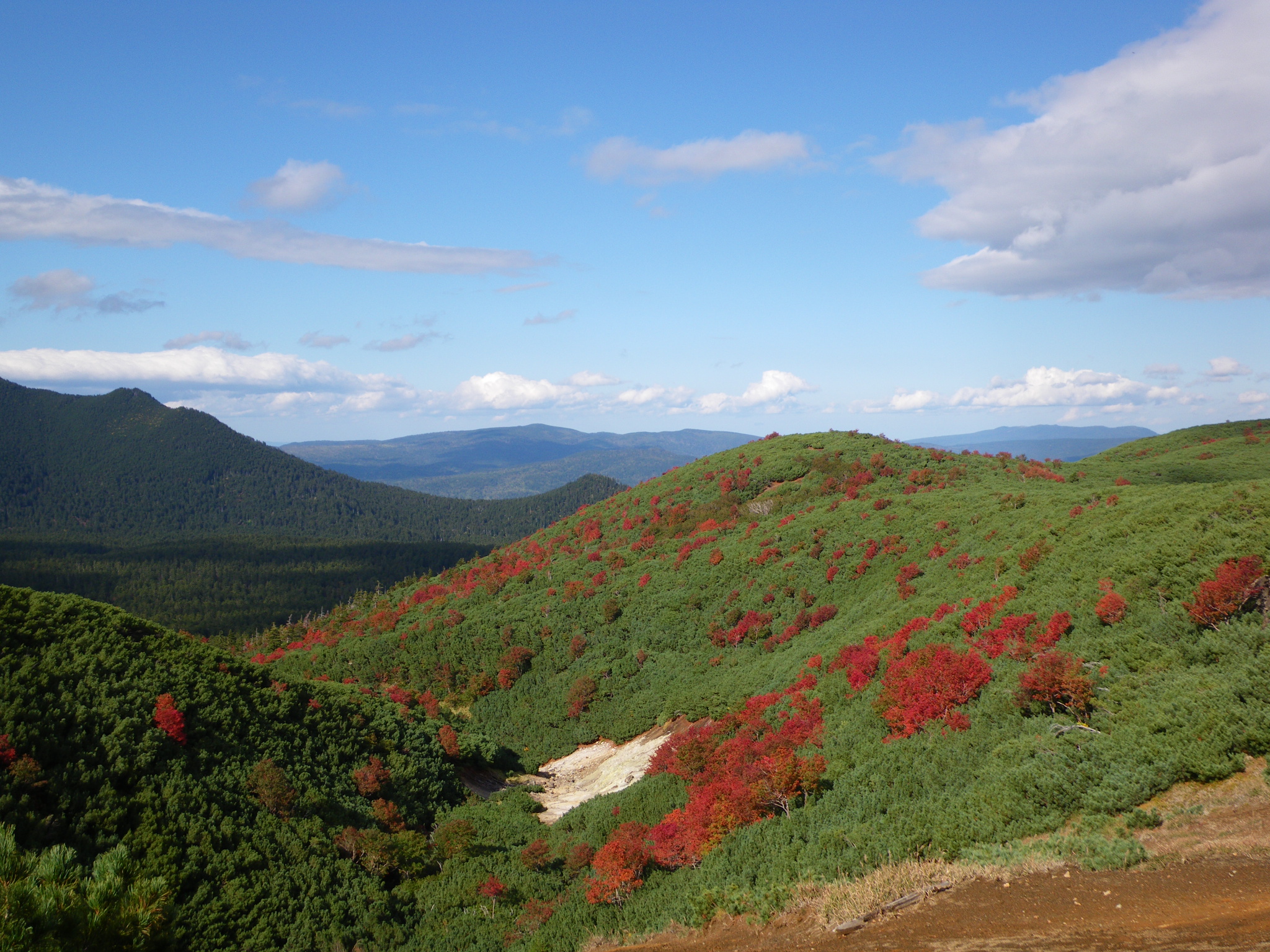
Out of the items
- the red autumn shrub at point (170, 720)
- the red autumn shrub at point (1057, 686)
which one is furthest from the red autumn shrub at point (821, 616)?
the red autumn shrub at point (170, 720)

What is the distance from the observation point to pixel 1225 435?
8925 centimetres

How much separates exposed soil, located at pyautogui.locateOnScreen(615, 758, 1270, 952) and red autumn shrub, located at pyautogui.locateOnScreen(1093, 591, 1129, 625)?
33.5 ft

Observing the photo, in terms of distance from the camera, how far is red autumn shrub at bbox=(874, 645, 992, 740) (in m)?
25.4

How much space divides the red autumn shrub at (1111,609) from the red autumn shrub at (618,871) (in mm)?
20024

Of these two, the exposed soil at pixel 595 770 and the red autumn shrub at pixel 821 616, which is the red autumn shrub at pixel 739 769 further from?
the red autumn shrub at pixel 821 616

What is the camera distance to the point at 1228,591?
70.1ft

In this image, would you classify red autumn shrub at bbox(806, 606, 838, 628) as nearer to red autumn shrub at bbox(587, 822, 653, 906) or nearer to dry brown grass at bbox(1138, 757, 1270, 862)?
red autumn shrub at bbox(587, 822, 653, 906)

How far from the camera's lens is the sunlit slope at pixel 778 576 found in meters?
28.9

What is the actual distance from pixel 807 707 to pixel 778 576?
23.4 meters

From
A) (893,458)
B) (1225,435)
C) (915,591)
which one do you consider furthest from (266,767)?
(1225,435)

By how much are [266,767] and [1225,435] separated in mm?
115622

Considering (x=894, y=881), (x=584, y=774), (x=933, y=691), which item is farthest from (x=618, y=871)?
(x=584, y=774)

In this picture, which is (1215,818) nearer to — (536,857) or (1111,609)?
(1111,609)

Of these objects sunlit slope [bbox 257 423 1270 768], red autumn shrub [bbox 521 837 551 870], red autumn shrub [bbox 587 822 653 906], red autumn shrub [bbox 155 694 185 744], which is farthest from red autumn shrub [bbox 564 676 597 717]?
red autumn shrub [bbox 155 694 185 744]
